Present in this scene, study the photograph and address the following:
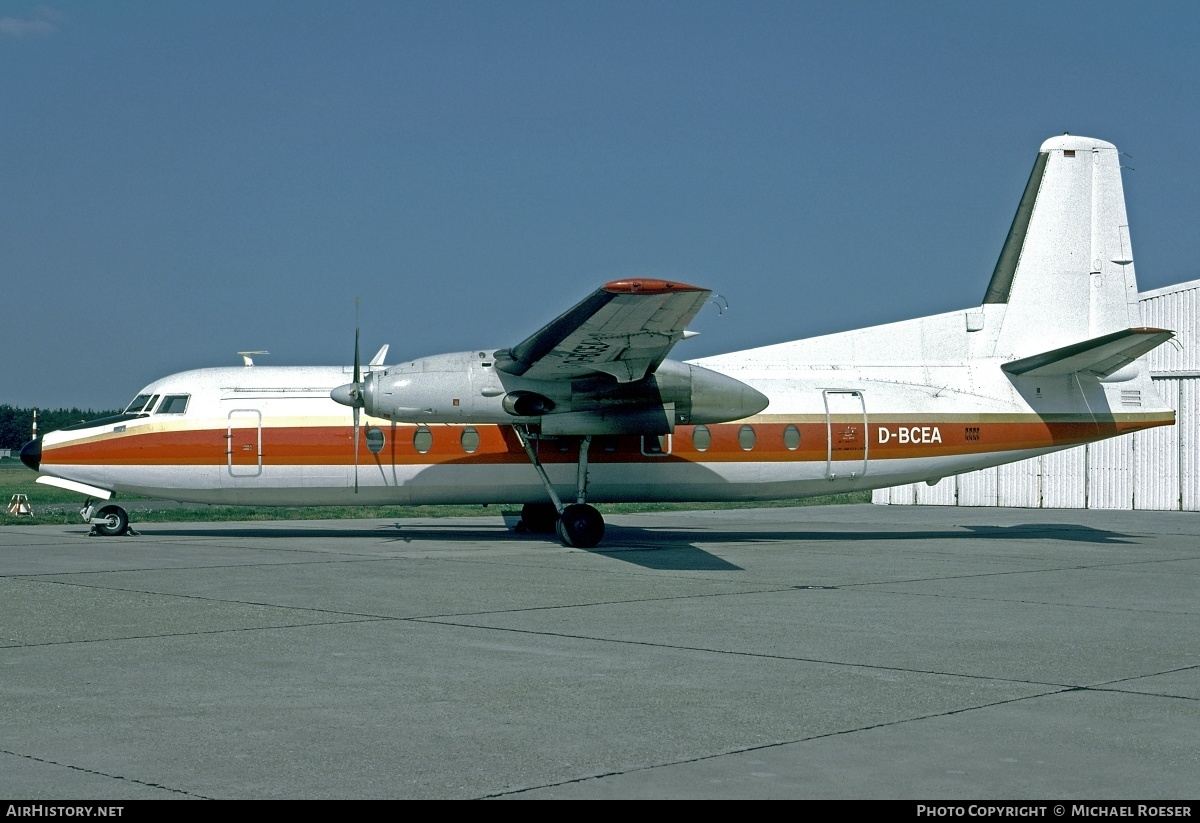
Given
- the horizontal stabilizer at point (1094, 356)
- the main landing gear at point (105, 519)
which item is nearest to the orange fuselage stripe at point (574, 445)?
the horizontal stabilizer at point (1094, 356)

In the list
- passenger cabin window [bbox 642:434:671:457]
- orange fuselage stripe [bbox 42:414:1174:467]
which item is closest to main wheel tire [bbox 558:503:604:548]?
orange fuselage stripe [bbox 42:414:1174:467]

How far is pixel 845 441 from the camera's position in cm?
2034

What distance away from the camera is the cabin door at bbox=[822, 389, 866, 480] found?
20.3 metres

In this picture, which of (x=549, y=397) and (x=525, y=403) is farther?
(x=549, y=397)

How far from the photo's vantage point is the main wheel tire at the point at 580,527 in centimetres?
1872

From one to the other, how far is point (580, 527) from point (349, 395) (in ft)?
13.8

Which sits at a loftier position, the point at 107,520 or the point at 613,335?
the point at 613,335

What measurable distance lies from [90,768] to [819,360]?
1831 centimetres

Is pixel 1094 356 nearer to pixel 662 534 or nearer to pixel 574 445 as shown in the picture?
pixel 662 534

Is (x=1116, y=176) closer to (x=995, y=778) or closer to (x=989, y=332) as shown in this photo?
(x=989, y=332)

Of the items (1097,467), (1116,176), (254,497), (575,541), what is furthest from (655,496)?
(1097,467)

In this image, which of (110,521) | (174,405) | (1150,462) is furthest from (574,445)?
(1150,462)

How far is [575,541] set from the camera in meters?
18.7

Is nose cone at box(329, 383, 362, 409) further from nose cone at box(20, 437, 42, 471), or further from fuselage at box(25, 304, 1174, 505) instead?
nose cone at box(20, 437, 42, 471)
